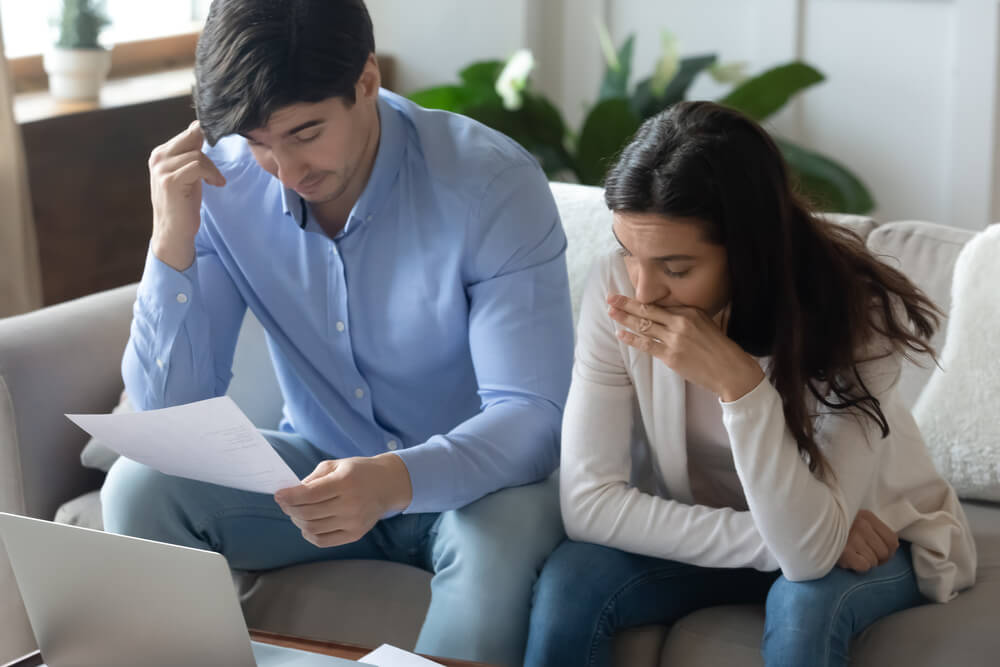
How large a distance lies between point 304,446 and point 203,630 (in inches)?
24.0

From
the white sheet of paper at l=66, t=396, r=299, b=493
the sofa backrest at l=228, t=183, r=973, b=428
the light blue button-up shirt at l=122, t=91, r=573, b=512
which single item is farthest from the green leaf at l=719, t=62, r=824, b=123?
the white sheet of paper at l=66, t=396, r=299, b=493

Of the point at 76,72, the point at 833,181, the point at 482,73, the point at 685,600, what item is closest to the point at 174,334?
the point at 685,600

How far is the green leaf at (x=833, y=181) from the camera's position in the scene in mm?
3000

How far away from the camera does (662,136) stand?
50.5 inches

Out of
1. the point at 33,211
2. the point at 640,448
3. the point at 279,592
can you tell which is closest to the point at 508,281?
the point at 640,448

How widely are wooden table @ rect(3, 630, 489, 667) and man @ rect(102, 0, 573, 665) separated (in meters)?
0.11

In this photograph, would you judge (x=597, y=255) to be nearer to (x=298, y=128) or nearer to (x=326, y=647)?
(x=298, y=128)

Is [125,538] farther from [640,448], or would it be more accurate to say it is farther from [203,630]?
[640,448]

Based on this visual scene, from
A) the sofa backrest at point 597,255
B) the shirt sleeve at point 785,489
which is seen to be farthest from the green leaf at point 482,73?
the shirt sleeve at point 785,489

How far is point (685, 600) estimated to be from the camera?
1.39 metres

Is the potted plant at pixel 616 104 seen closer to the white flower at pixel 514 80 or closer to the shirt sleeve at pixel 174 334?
the white flower at pixel 514 80

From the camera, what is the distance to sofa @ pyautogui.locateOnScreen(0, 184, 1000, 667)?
132cm

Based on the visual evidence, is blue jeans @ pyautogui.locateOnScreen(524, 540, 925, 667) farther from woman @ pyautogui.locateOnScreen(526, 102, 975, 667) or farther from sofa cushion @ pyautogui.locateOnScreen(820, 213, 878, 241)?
sofa cushion @ pyautogui.locateOnScreen(820, 213, 878, 241)

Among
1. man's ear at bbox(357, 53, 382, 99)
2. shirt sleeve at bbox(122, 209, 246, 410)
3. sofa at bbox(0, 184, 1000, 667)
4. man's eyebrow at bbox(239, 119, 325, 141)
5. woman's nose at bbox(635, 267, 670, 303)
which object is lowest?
sofa at bbox(0, 184, 1000, 667)
